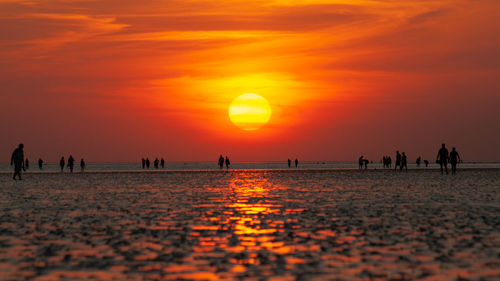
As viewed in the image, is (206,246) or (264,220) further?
(264,220)

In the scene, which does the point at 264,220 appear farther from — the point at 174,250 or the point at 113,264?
the point at 113,264

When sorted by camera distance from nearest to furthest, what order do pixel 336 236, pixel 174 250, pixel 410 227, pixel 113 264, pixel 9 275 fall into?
1. pixel 9 275
2. pixel 113 264
3. pixel 174 250
4. pixel 336 236
5. pixel 410 227

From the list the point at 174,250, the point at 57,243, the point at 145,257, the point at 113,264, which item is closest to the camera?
the point at 113,264

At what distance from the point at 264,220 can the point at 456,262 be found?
7.55 m

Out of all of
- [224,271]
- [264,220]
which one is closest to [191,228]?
[264,220]

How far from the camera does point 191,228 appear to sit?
51.9 feet

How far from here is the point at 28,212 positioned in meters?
20.2

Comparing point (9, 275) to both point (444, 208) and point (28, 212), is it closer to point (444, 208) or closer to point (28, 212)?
point (28, 212)

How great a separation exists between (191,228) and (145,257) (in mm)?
4367

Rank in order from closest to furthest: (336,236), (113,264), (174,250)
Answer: (113,264)
(174,250)
(336,236)

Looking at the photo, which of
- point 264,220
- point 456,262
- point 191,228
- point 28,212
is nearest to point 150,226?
point 191,228

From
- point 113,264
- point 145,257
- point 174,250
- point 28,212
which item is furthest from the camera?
point 28,212

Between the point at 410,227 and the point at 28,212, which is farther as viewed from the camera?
the point at 28,212

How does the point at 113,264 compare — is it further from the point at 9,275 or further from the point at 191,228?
the point at 191,228
